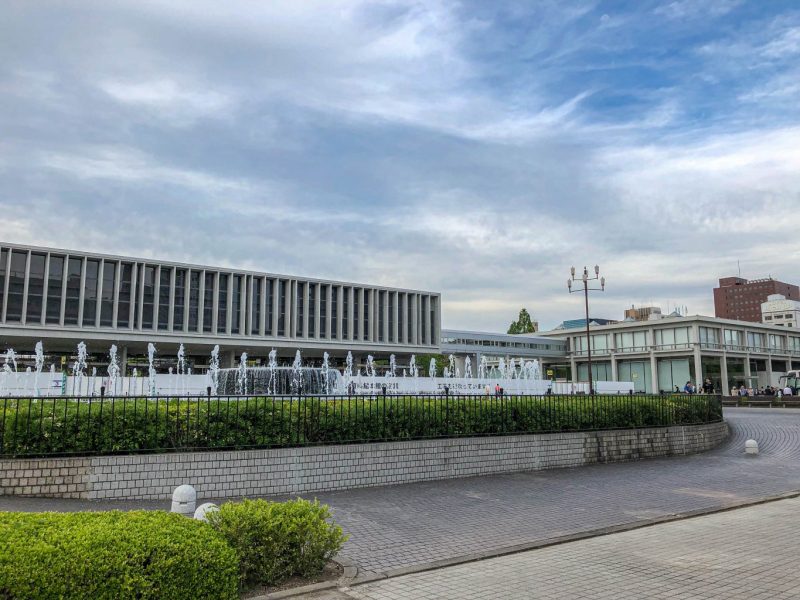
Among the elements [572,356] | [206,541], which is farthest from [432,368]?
[206,541]

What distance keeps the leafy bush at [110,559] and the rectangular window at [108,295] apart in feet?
212

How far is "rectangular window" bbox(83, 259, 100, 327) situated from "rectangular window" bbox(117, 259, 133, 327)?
239 cm

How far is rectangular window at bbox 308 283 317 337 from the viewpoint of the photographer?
8100cm

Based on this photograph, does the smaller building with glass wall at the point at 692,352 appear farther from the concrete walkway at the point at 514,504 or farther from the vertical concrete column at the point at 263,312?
the concrete walkway at the point at 514,504

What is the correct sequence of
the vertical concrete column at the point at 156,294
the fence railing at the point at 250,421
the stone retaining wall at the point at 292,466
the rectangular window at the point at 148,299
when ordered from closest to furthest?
the stone retaining wall at the point at 292,466 < the fence railing at the point at 250,421 < the rectangular window at the point at 148,299 < the vertical concrete column at the point at 156,294

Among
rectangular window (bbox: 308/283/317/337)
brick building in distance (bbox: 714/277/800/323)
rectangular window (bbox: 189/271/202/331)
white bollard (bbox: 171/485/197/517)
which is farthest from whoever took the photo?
brick building in distance (bbox: 714/277/800/323)

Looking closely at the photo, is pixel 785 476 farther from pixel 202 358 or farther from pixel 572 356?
pixel 572 356

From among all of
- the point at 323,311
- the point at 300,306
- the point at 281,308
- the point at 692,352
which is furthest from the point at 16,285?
the point at 692,352

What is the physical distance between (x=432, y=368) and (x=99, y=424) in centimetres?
6688

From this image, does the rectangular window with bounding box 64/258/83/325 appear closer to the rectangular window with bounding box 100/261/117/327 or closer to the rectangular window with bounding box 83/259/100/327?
the rectangular window with bounding box 83/259/100/327

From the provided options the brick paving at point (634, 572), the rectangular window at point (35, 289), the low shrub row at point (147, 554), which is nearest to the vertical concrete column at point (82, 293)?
the rectangular window at point (35, 289)

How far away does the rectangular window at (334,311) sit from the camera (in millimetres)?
83062

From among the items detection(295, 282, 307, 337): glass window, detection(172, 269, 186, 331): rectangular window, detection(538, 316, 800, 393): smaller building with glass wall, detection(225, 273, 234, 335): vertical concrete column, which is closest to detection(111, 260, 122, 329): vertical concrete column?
detection(172, 269, 186, 331): rectangular window

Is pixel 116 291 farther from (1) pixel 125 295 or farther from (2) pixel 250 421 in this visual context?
(2) pixel 250 421
